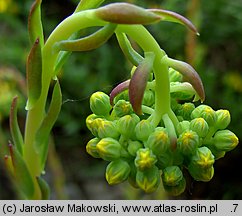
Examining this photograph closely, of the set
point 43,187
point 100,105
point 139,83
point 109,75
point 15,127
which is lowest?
point 109,75

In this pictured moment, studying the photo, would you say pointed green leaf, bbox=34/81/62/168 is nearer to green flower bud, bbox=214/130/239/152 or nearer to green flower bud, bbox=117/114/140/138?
green flower bud, bbox=117/114/140/138

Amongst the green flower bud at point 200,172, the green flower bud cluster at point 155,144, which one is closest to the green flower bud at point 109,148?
the green flower bud cluster at point 155,144

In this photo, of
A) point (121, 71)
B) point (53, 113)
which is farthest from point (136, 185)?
point (121, 71)

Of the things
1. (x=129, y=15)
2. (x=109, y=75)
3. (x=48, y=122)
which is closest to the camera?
(x=129, y=15)

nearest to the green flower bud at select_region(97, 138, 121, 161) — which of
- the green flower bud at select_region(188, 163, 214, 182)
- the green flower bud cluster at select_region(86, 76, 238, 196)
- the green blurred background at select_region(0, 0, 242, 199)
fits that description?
the green flower bud cluster at select_region(86, 76, 238, 196)

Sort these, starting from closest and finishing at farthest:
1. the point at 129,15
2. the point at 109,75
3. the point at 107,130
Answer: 1. the point at 129,15
2. the point at 107,130
3. the point at 109,75

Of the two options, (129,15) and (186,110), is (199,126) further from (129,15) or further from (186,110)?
(129,15)

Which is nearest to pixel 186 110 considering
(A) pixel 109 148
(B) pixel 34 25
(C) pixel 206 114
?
(C) pixel 206 114

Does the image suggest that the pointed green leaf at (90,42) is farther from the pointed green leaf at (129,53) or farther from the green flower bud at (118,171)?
the green flower bud at (118,171)
